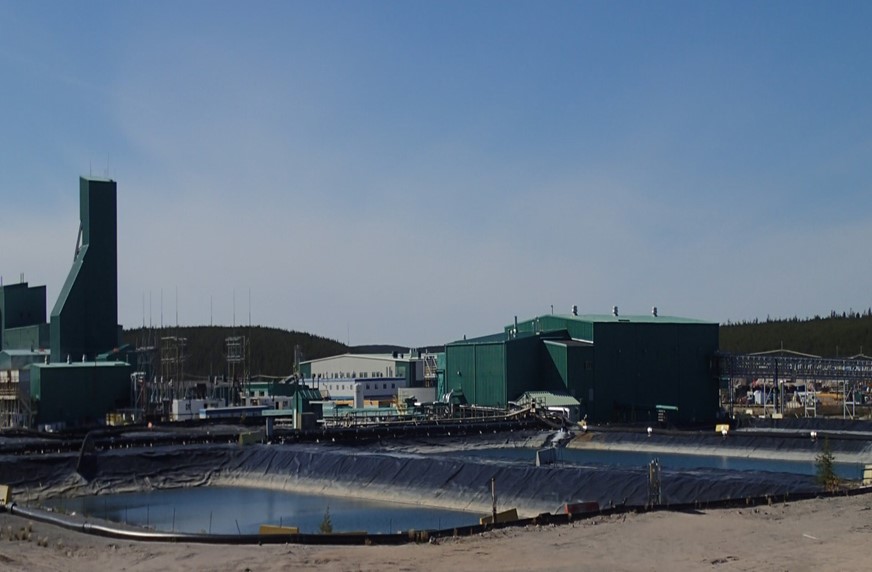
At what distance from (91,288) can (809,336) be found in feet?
347

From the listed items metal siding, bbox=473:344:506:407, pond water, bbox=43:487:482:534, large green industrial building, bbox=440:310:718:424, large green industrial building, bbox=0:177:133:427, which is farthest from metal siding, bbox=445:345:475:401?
pond water, bbox=43:487:482:534

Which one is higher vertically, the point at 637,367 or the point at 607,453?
the point at 637,367

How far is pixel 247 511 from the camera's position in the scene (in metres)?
30.4

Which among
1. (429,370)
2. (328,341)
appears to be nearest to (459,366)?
(429,370)

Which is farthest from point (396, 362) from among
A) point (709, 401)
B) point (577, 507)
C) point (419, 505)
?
point (577, 507)

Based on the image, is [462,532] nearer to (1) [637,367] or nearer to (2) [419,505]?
(2) [419,505]

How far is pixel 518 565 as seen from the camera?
16.0 metres

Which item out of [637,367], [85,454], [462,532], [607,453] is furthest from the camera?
[637,367]

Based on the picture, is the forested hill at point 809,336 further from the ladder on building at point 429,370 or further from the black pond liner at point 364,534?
the black pond liner at point 364,534

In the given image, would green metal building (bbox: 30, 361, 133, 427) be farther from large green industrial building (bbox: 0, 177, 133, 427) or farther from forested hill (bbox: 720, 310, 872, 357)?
forested hill (bbox: 720, 310, 872, 357)

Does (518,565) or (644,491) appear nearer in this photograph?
(518,565)

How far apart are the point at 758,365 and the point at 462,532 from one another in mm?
49242

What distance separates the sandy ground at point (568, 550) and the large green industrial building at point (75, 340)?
123 ft

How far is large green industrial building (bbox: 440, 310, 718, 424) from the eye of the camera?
204ft
